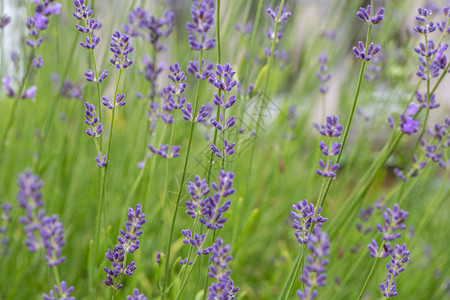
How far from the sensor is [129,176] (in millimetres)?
1900

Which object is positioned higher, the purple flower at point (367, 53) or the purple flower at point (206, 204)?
the purple flower at point (367, 53)

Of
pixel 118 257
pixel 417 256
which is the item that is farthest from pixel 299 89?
pixel 118 257

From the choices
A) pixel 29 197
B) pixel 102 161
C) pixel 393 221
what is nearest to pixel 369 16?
pixel 393 221

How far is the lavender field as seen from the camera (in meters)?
0.93

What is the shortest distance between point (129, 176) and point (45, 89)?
1.06 metres

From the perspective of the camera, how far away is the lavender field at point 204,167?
36.6 inches

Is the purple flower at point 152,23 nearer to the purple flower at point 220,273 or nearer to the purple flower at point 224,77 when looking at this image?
the purple flower at point 224,77

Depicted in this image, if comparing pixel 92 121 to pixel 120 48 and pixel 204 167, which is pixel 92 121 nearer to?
pixel 120 48

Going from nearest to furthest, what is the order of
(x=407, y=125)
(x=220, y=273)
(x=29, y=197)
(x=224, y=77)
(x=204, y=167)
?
(x=29, y=197), (x=220, y=273), (x=224, y=77), (x=407, y=125), (x=204, y=167)

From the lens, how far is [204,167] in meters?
1.35

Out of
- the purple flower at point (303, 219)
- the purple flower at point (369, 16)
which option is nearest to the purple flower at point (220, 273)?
the purple flower at point (303, 219)

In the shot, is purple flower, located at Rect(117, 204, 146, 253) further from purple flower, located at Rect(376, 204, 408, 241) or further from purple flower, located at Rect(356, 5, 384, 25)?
purple flower, located at Rect(356, 5, 384, 25)

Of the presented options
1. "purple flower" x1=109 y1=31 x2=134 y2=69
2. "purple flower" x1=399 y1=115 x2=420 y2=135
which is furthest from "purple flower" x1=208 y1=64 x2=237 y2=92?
"purple flower" x1=399 y1=115 x2=420 y2=135

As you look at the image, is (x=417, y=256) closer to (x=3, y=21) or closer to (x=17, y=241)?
(x=17, y=241)
